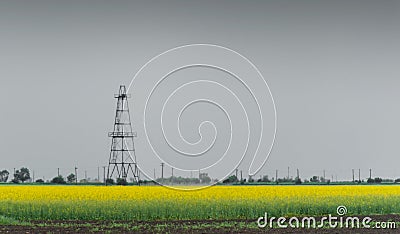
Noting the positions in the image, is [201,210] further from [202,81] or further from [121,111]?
[121,111]

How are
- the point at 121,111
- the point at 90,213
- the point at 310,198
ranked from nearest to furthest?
the point at 90,213
the point at 310,198
the point at 121,111

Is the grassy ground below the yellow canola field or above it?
below

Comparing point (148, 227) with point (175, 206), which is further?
point (175, 206)

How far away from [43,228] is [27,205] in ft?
7.33

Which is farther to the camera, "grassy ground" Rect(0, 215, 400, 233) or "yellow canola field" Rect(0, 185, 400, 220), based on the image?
"yellow canola field" Rect(0, 185, 400, 220)

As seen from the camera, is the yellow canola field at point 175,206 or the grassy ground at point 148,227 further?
the yellow canola field at point 175,206

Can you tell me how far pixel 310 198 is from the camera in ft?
52.5

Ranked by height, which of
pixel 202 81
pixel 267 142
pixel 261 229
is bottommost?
pixel 261 229

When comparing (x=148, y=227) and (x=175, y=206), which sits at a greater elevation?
(x=175, y=206)

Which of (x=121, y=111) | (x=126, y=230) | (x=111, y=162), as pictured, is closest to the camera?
(x=126, y=230)

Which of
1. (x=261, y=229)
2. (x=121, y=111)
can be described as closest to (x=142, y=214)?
(x=261, y=229)

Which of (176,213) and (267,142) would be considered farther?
(267,142)

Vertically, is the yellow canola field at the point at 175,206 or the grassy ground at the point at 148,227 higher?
the yellow canola field at the point at 175,206

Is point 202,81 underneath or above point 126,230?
above
